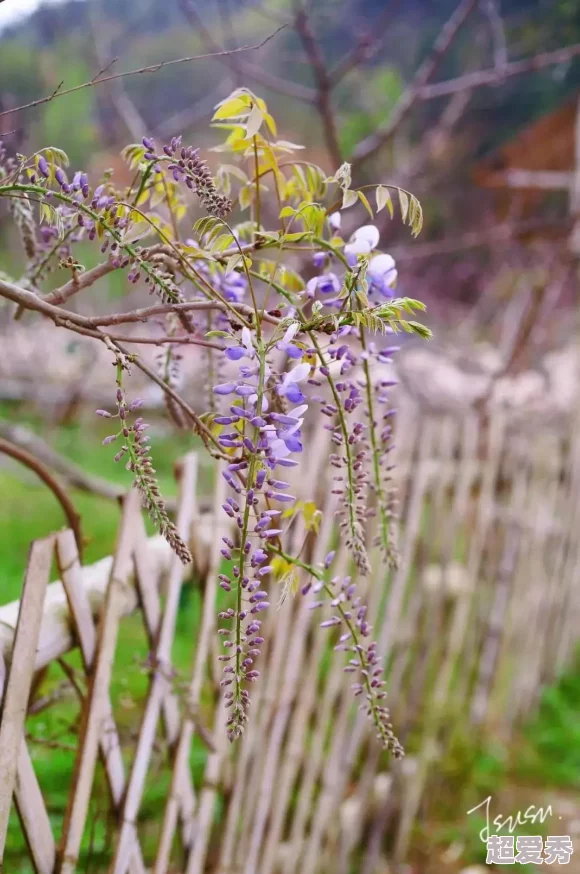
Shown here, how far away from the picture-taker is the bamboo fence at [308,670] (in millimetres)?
703

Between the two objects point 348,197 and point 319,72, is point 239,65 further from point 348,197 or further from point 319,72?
point 348,197

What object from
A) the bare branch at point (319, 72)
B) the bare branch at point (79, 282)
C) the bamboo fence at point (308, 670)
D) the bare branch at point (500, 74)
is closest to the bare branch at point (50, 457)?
the bamboo fence at point (308, 670)

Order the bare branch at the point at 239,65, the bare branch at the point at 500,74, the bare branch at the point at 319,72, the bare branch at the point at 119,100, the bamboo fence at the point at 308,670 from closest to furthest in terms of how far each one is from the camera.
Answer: the bamboo fence at the point at 308,670, the bare branch at the point at 319,72, the bare branch at the point at 239,65, the bare branch at the point at 500,74, the bare branch at the point at 119,100

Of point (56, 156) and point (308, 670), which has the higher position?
point (56, 156)

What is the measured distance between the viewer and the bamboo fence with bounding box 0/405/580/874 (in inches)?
27.7

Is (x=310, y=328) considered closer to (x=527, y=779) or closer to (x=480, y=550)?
(x=480, y=550)

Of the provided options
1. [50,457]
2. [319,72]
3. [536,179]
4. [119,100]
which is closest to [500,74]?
[319,72]

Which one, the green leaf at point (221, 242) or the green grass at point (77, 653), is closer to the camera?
the green leaf at point (221, 242)

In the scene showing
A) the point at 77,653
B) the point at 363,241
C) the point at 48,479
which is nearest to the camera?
the point at 363,241

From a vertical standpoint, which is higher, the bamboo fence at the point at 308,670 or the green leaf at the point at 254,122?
the green leaf at the point at 254,122

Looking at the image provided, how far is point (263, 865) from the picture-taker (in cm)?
123

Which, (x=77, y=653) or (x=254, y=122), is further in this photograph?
(x=77, y=653)

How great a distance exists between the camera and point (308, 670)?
51.6 inches

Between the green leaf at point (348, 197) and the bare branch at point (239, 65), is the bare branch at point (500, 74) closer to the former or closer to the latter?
the bare branch at point (239, 65)
